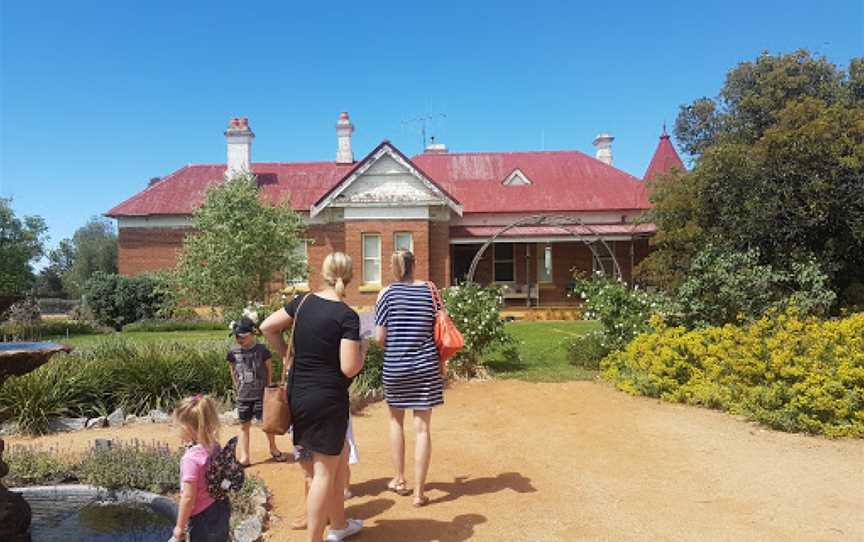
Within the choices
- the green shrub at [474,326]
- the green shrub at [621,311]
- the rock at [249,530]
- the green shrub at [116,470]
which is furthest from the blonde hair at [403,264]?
the green shrub at [621,311]

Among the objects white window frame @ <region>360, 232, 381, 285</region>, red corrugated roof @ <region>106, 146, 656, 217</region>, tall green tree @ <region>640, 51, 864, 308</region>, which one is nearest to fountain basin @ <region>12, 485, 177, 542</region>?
tall green tree @ <region>640, 51, 864, 308</region>

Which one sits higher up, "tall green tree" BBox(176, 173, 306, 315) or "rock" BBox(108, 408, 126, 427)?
"tall green tree" BBox(176, 173, 306, 315)

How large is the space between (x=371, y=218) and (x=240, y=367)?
15.9 metres

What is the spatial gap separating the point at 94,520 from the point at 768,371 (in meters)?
6.95

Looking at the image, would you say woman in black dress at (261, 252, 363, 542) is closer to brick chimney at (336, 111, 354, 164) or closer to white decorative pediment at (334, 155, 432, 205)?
white decorative pediment at (334, 155, 432, 205)

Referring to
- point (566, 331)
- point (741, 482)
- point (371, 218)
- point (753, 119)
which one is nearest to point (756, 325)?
point (741, 482)

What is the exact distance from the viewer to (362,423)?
7.32 metres

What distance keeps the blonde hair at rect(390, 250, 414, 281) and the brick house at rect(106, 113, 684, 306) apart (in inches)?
631

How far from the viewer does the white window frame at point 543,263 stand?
23719mm

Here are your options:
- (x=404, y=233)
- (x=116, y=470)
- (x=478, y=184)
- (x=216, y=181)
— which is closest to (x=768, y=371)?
(x=116, y=470)

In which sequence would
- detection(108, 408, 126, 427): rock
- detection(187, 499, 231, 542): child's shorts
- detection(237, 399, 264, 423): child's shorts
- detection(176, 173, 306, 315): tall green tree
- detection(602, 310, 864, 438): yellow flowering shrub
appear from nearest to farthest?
detection(187, 499, 231, 542): child's shorts → detection(237, 399, 264, 423): child's shorts → detection(602, 310, 864, 438): yellow flowering shrub → detection(108, 408, 126, 427): rock → detection(176, 173, 306, 315): tall green tree

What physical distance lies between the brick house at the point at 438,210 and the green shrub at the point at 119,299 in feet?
10.8

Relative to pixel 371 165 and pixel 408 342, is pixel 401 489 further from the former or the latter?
pixel 371 165

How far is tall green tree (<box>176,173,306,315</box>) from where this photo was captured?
15.2 m
